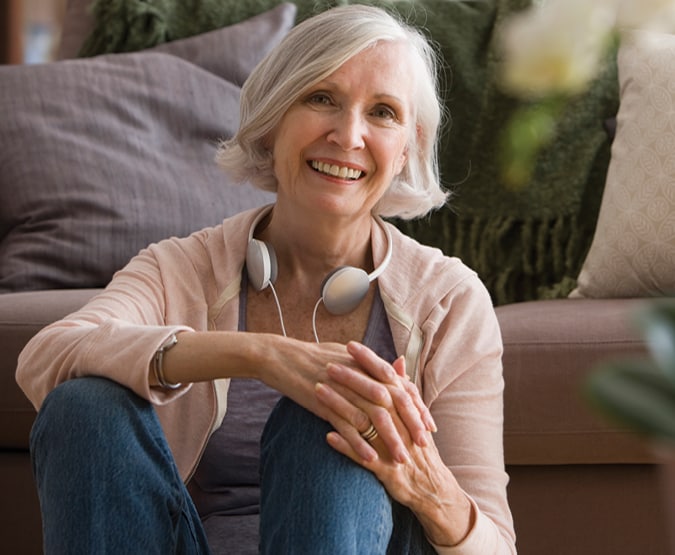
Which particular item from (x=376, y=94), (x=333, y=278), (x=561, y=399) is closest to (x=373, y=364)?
(x=333, y=278)

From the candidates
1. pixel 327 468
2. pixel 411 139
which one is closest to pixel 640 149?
pixel 411 139

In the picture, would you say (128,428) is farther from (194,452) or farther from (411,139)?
(411,139)

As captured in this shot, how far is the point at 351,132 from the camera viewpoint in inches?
56.4

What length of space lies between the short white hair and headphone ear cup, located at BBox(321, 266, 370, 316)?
0.17 meters

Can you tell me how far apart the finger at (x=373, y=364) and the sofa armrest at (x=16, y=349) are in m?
0.70

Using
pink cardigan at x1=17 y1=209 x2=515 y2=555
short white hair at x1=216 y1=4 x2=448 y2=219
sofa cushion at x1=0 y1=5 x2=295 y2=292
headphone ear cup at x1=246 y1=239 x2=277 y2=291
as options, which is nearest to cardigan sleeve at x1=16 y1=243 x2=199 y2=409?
pink cardigan at x1=17 y1=209 x2=515 y2=555

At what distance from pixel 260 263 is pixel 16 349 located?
495mm

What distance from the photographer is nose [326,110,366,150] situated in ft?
4.70

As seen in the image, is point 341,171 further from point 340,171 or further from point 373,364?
point 373,364

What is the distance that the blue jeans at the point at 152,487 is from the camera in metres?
1.09

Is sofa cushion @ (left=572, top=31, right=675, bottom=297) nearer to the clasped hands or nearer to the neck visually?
the neck

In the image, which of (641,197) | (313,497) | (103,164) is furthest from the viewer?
(103,164)

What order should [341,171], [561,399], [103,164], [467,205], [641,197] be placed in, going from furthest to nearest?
1. [467,205]
2. [103,164]
3. [641,197]
4. [561,399]
5. [341,171]

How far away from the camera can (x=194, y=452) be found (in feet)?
4.62
